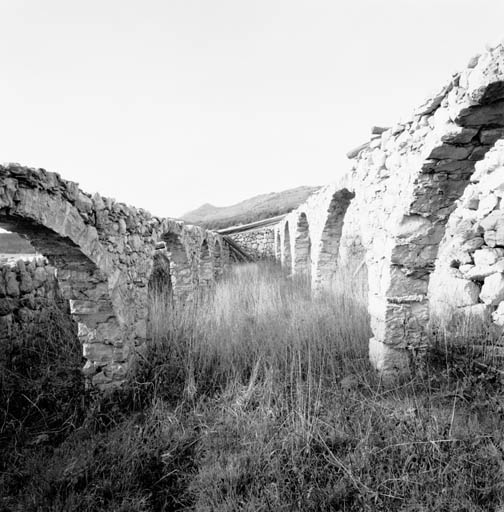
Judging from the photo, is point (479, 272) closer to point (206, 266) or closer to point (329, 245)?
point (329, 245)

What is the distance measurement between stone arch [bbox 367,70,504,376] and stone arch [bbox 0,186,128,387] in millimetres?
3001

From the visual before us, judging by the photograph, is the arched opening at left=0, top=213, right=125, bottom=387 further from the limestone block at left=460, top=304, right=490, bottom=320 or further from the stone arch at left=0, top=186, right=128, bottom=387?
the limestone block at left=460, top=304, right=490, bottom=320

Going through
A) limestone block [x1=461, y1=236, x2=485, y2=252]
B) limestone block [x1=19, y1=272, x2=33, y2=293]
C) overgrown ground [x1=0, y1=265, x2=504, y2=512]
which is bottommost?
overgrown ground [x1=0, y1=265, x2=504, y2=512]

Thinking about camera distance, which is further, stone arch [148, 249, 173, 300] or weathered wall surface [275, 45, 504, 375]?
stone arch [148, 249, 173, 300]

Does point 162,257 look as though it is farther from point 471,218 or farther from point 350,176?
point 471,218

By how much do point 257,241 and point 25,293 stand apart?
13.8 m

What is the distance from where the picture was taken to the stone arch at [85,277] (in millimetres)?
2814

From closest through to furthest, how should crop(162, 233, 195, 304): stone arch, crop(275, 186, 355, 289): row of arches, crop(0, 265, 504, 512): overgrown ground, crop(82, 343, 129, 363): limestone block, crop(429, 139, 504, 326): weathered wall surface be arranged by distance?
crop(0, 265, 504, 512): overgrown ground → crop(82, 343, 129, 363): limestone block → crop(429, 139, 504, 326): weathered wall surface → crop(275, 186, 355, 289): row of arches → crop(162, 233, 195, 304): stone arch

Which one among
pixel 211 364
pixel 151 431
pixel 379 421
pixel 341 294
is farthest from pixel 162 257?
pixel 379 421

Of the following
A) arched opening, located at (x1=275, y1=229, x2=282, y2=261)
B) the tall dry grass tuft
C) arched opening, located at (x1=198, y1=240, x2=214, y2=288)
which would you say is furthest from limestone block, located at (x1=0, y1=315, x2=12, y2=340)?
arched opening, located at (x1=275, y1=229, x2=282, y2=261)

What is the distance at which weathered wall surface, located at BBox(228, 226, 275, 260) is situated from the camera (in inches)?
711

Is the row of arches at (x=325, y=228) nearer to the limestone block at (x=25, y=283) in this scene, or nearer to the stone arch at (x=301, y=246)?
the stone arch at (x=301, y=246)

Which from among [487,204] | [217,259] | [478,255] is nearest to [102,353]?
[478,255]

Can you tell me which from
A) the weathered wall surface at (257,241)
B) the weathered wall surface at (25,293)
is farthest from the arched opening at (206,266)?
the weathered wall surface at (257,241)
